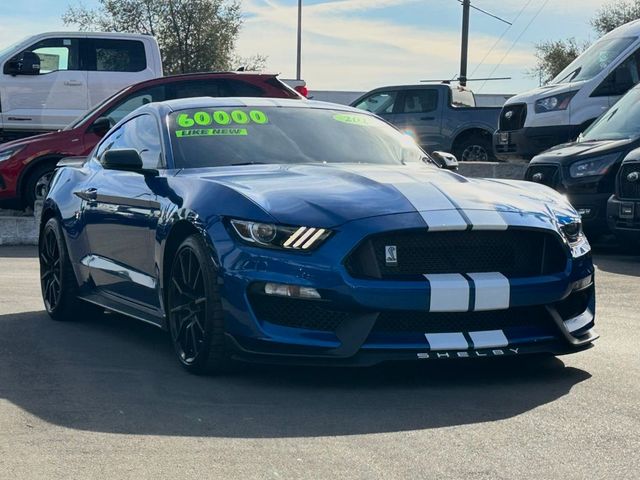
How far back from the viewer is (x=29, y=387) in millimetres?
6285

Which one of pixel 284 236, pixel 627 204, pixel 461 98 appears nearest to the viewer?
pixel 284 236

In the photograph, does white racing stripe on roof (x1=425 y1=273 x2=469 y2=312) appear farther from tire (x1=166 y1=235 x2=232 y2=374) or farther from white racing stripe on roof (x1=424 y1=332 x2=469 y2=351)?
tire (x1=166 y1=235 x2=232 y2=374)

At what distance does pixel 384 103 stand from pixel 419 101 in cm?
66

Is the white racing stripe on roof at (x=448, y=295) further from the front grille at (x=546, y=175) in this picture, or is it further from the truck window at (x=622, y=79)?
the truck window at (x=622, y=79)

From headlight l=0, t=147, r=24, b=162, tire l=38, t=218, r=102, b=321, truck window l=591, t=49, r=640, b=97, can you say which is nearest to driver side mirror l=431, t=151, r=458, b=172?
tire l=38, t=218, r=102, b=321

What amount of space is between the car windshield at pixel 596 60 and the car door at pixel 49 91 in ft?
23.6

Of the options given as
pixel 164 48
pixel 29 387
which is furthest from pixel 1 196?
pixel 164 48

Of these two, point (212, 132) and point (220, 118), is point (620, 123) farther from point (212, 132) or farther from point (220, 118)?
point (212, 132)

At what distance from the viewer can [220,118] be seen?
7.57 meters

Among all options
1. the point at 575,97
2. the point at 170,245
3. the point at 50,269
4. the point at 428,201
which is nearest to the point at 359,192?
the point at 428,201

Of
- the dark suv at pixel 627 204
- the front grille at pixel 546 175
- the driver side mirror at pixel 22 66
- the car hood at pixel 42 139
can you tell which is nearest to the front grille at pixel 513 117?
the front grille at pixel 546 175

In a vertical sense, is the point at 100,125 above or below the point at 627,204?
above

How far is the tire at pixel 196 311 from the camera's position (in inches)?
243

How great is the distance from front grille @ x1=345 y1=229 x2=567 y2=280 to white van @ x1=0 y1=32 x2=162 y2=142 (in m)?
14.5
